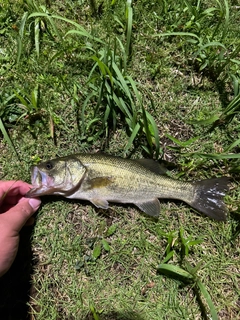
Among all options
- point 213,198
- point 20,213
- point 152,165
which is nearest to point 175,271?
point 213,198

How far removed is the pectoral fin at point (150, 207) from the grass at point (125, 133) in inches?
7.4

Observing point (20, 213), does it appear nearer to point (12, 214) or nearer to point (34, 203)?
point (12, 214)

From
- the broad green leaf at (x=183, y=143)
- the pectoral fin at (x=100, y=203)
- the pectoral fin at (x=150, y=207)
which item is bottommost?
the pectoral fin at (x=150, y=207)

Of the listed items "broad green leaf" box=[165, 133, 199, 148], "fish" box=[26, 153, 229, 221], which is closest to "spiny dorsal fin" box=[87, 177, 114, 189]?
"fish" box=[26, 153, 229, 221]

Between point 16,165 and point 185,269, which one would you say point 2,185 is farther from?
point 185,269

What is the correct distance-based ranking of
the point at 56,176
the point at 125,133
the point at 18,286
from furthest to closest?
the point at 125,133
the point at 18,286
the point at 56,176

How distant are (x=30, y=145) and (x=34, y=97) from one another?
612mm

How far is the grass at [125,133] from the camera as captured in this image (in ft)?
12.5

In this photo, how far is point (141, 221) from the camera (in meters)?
3.95

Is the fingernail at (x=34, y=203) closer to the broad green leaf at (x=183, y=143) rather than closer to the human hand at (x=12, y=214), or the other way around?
the human hand at (x=12, y=214)

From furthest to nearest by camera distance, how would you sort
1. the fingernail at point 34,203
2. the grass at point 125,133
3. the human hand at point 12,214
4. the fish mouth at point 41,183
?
1. the grass at point 125,133
2. the fingernail at point 34,203
3. the fish mouth at point 41,183
4. the human hand at point 12,214

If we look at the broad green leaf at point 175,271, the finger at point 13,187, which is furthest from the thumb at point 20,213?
the broad green leaf at point 175,271

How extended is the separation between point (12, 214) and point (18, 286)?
1.06 m

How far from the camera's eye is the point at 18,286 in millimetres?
3844
